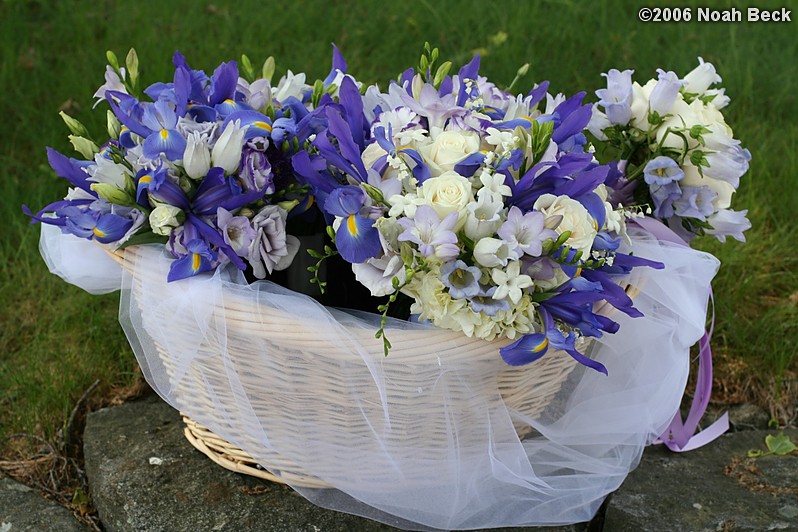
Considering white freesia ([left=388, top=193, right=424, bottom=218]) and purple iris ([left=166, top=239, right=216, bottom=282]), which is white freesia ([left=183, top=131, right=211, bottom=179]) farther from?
white freesia ([left=388, top=193, right=424, bottom=218])

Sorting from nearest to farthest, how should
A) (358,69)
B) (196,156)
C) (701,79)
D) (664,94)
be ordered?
1. (196,156)
2. (664,94)
3. (701,79)
4. (358,69)

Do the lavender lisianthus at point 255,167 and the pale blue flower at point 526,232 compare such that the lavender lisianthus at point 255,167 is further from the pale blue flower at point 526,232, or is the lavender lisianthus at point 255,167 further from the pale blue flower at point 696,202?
the pale blue flower at point 696,202

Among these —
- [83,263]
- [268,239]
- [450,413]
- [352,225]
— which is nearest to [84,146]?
[83,263]

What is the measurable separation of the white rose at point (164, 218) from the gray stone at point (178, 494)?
→ 0.56 metres

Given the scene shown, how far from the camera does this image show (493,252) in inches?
47.7

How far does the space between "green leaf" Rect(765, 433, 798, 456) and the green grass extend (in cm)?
22

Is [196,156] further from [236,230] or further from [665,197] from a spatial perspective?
[665,197]

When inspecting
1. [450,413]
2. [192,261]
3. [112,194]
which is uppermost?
[112,194]

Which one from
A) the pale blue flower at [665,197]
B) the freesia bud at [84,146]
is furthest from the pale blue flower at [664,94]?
the freesia bud at [84,146]

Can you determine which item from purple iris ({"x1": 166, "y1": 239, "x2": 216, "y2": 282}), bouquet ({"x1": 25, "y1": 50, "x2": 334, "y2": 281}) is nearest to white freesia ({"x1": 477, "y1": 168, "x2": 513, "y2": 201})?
bouquet ({"x1": 25, "y1": 50, "x2": 334, "y2": 281})

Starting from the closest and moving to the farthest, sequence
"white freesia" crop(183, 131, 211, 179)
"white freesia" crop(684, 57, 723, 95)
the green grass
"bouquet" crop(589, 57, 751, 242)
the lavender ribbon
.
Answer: "white freesia" crop(183, 131, 211, 179), "bouquet" crop(589, 57, 751, 242), "white freesia" crop(684, 57, 723, 95), the lavender ribbon, the green grass

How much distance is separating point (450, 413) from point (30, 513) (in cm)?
87

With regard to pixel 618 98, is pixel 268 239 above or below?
below

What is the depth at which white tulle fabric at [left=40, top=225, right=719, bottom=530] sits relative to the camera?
54.4 inches
